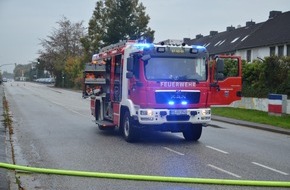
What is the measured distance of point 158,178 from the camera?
7.50 metres

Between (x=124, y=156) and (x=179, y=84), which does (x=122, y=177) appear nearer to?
(x=124, y=156)

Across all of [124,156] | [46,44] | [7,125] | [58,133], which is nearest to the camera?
[124,156]

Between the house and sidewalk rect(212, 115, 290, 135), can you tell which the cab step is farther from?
the house

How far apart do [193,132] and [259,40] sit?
119ft

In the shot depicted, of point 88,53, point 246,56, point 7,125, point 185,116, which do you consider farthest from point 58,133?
point 88,53

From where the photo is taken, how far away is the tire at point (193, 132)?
1312 centimetres

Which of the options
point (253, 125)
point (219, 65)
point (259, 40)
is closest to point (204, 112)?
point (219, 65)

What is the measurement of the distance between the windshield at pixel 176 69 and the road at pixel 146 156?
1885 millimetres

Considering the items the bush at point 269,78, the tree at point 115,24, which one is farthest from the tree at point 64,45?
the bush at point 269,78

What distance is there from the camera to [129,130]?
1255 centimetres

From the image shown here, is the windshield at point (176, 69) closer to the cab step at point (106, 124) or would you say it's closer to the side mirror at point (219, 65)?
the side mirror at point (219, 65)

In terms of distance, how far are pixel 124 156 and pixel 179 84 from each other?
283 centimetres

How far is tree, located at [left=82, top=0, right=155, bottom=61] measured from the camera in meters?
62.6

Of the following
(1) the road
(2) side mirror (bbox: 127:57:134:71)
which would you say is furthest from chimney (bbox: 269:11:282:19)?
(2) side mirror (bbox: 127:57:134:71)
